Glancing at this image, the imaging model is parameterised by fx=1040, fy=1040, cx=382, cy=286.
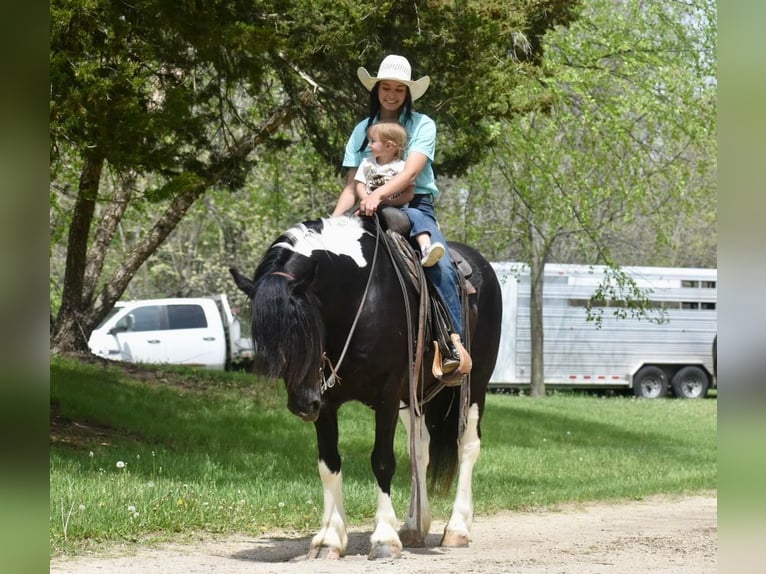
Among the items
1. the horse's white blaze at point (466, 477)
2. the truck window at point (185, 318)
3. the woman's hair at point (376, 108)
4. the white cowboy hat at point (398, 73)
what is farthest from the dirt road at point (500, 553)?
the truck window at point (185, 318)

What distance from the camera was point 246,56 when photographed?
435 inches

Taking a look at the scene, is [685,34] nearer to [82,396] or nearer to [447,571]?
[82,396]

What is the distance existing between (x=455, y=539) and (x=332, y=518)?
1282mm

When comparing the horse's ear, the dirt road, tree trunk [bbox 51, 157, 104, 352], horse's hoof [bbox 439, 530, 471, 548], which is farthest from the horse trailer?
the horse's ear

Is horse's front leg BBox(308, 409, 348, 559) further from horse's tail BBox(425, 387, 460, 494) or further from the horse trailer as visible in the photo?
the horse trailer

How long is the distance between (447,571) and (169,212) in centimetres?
1351

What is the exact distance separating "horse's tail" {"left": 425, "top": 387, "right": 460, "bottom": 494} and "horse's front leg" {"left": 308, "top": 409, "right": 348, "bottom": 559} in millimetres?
1475

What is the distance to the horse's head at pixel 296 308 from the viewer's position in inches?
231

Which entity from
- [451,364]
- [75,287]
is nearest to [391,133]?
[451,364]

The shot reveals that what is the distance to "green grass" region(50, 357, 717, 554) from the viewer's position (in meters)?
7.82

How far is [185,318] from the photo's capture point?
27.4 meters
